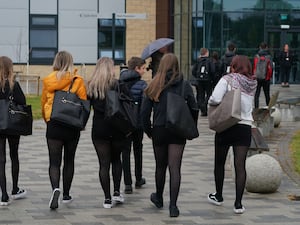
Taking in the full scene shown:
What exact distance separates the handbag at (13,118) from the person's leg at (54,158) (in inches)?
17.6

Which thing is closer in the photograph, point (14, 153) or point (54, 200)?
point (54, 200)

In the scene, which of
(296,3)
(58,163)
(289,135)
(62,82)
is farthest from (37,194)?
(296,3)

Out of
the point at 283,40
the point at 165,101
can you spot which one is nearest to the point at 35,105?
the point at 283,40

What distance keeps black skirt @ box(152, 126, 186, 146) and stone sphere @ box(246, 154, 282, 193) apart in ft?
5.99

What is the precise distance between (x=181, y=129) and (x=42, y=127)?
12.4m

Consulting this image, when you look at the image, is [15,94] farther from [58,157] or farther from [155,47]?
[155,47]

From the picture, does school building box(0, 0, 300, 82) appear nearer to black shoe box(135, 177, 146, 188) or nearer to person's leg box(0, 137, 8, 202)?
black shoe box(135, 177, 146, 188)

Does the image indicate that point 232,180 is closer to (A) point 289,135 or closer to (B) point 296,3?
(A) point 289,135

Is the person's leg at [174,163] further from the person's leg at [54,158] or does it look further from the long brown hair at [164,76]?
the person's leg at [54,158]

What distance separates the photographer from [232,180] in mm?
12547

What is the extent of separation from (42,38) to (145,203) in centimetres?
3646

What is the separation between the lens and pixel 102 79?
33.0ft

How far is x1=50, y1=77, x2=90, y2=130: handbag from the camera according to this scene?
9836 millimetres

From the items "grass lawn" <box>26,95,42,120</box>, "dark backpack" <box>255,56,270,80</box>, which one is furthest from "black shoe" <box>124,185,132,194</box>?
"grass lawn" <box>26,95,42,120</box>
